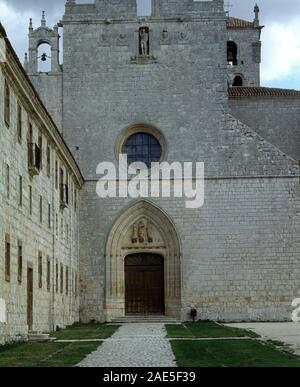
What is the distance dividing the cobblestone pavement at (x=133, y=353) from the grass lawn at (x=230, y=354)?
29 cm

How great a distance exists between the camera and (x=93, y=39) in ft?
122

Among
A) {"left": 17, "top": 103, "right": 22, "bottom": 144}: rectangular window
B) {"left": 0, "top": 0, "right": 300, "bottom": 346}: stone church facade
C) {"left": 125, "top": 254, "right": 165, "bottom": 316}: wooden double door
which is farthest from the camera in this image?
{"left": 125, "top": 254, "right": 165, "bottom": 316}: wooden double door

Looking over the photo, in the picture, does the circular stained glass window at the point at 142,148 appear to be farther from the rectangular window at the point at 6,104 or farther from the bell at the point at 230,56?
the rectangular window at the point at 6,104

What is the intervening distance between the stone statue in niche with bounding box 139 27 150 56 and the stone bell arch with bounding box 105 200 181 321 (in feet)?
21.9

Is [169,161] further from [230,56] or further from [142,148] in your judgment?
[230,56]

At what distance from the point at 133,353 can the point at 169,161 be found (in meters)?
19.8

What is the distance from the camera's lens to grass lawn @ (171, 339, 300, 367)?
47.4 ft

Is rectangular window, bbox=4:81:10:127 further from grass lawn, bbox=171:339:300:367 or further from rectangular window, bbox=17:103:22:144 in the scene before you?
grass lawn, bbox=171:339:300:367

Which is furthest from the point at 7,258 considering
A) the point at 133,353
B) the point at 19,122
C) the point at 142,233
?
the point at 142,233

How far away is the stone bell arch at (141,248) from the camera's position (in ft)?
118

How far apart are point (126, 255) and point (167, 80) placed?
25.9 feet

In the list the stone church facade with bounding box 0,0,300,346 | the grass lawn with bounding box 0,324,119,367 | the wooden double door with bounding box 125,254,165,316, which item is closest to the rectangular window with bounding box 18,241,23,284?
the grass lawn with bounding box 0,324,119,367
